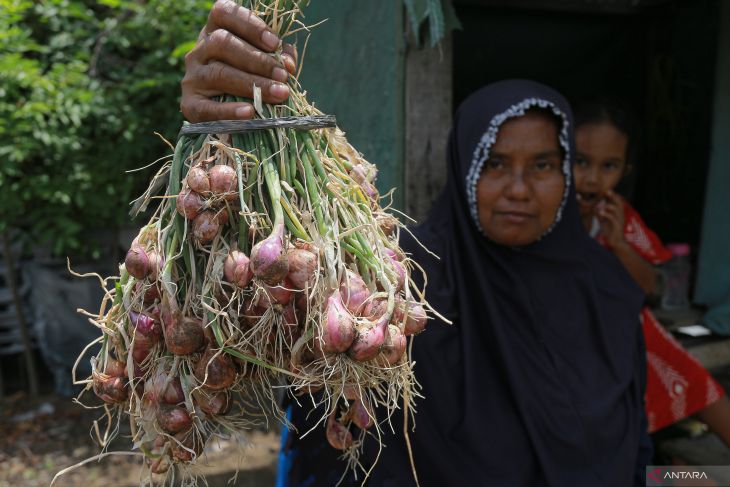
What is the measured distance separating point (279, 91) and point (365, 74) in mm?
1353

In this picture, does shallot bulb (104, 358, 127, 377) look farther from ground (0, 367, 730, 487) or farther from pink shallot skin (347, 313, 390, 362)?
ground (0, 367, 730, 487)

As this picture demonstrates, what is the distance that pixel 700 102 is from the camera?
3.56 metres

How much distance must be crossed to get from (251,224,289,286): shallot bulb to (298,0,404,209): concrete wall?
137 cm

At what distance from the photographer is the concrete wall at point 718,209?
2834 millimetres

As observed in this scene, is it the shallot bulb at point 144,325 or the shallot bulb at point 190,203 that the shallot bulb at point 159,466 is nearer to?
the shallot bulb at point 144,325

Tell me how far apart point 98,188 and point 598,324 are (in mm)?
3511

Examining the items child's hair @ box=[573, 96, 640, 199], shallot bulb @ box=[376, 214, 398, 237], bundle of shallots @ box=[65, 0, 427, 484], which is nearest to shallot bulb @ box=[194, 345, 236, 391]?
bundle of shallots @ box=[65, 0, 427, 484]

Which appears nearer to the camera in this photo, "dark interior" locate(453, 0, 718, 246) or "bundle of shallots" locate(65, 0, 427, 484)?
"bundle of shallots" locate(65, 0, 427, 484)

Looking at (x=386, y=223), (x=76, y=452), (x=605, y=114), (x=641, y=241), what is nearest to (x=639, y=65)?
(x=605, y=114)

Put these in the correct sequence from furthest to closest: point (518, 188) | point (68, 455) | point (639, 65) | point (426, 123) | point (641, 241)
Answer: point (639, 65)
point (68, 455)
point (641, 241)
point (426, 123)
point (518, 188)

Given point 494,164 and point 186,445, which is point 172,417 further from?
point 494,164

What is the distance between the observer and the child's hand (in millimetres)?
2320

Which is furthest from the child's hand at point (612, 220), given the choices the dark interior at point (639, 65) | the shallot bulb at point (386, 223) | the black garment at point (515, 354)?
the shallot bulb at point (386, 223)

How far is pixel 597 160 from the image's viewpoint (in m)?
Answer: 2.41
